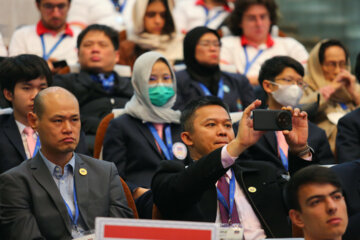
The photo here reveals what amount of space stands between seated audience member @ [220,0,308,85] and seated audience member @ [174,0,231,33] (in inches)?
21.0

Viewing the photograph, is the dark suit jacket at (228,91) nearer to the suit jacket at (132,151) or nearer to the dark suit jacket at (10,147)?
the suit jacket at (132,151)

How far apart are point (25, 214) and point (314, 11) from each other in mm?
7599

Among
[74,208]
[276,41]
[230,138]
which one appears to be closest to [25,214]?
[74,208]

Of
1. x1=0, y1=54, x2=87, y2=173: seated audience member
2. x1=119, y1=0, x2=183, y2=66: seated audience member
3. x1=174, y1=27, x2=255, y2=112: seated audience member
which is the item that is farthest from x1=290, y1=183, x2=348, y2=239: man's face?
x1=119, y1=0, x2=183, y2=66: seated audience member

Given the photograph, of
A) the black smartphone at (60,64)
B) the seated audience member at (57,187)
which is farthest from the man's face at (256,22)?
the seated audience member at (57,187)

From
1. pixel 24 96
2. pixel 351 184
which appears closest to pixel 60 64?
pixel 24 96

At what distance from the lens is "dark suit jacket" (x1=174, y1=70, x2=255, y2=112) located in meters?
6.31

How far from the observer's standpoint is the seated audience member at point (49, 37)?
698 centimetres

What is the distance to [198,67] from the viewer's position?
6562 millimetres

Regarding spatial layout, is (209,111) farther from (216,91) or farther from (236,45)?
(236,45)

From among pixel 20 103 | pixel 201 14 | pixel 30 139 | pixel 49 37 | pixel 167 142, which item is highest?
pixel 201 14

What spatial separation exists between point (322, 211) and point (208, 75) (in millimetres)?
3393

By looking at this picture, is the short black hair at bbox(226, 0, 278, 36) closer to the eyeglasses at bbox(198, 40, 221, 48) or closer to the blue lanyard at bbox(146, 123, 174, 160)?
the eyeglasses at bbox(198, 40, 221, 48)

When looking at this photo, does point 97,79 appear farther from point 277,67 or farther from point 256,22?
point 256,22
